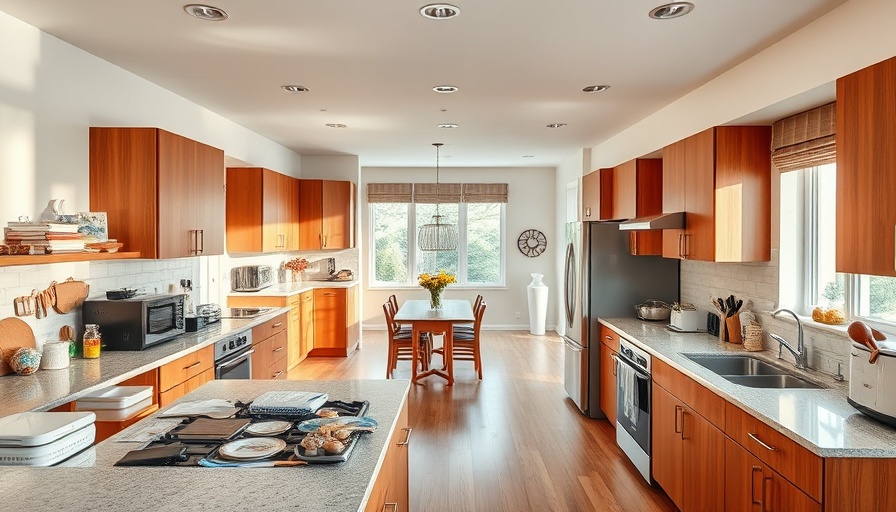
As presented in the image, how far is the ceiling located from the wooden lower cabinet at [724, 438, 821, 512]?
6.65 feet

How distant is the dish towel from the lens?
3.94 m

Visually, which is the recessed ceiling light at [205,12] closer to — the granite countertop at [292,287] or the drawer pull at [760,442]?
the drawer pull at [760,442]

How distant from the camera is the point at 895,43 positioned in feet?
7.60

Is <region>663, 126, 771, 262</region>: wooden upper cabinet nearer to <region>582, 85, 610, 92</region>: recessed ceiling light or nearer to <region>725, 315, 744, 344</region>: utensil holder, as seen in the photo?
<region>725, 315, 744, 344</region>: utensil holder

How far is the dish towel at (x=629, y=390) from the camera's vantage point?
3941 mm

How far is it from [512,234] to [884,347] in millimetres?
7644

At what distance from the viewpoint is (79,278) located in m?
3.55

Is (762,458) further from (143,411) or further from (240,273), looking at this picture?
(240,273)

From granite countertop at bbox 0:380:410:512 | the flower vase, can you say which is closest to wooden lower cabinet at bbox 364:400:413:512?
granite countertop at bbox 0:380:410:512

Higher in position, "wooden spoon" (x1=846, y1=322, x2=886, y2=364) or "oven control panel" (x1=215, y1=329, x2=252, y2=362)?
"wooden spoon" (x1=846, y1=322, x2=886, y2=364)

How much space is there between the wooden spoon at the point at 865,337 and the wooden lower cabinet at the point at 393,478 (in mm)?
1751

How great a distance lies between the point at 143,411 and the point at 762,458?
2.97 meters

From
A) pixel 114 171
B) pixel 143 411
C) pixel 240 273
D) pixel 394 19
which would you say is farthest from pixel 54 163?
pixel 240 273

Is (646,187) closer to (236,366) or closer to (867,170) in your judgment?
(867,170)
